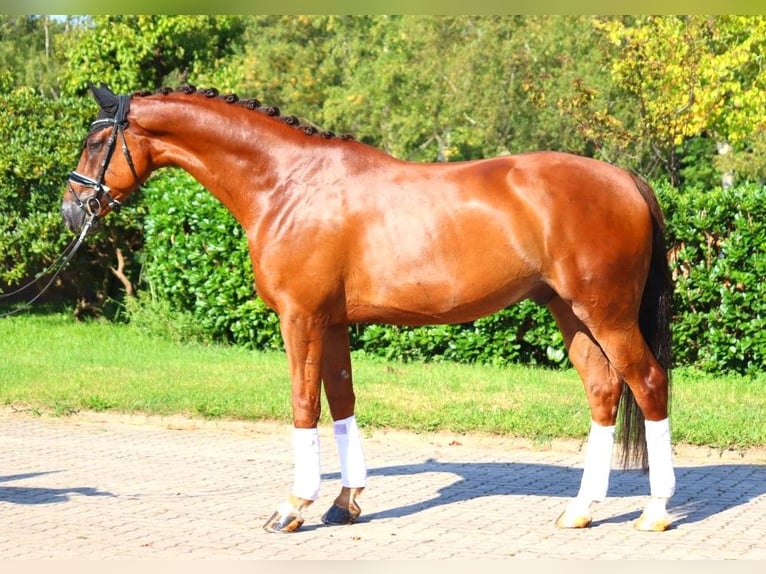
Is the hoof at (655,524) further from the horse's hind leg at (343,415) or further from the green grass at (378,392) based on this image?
the green grass at (378,392)

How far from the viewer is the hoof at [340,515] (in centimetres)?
627

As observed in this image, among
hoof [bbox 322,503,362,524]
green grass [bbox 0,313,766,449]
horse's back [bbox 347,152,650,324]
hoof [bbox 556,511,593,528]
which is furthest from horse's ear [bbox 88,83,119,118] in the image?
green grass [bbox 0,313,766,449]

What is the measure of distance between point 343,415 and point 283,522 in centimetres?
77

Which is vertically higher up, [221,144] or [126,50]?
[126,50]

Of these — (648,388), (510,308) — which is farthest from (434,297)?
(510,308)

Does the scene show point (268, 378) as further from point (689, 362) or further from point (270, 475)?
point (689, 362)

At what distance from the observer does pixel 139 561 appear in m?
Result: 5.28

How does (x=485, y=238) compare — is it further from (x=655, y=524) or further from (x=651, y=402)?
(x=655, y=524)

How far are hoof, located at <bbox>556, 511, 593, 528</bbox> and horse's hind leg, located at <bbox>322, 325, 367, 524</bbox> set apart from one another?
120 centimetres

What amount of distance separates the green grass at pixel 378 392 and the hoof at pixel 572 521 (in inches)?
95.2

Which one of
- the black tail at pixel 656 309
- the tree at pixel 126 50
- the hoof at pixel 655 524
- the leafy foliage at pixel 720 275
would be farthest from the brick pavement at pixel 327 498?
the tree at pixel 126 50

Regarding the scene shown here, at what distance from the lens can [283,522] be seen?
6012 millimetres

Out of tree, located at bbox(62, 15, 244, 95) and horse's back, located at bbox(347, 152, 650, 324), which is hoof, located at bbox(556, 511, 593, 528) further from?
tree, located at bbox(62, 15, 244, 95)

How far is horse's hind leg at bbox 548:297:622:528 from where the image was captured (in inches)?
244
